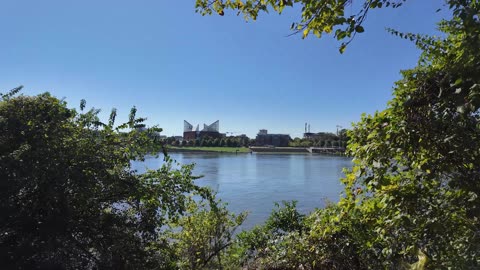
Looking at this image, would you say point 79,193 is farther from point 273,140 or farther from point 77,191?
point 273,140

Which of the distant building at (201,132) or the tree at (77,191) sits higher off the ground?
the distant building at (201,132)

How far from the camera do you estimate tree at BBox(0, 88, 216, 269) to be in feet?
14.3

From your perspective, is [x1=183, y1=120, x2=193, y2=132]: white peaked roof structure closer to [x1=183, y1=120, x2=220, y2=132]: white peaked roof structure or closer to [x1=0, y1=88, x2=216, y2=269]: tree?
[x1=183, y1=120, x2=220, y2=132]: white peaked roof structure

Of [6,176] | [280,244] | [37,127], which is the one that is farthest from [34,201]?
[280,244]

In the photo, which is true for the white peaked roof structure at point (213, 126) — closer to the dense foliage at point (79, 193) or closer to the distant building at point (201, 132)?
the distant building at point (201, 132)

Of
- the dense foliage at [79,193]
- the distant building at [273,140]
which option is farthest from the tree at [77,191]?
the distant building at [273,140]

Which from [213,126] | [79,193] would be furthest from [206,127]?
[79,193]

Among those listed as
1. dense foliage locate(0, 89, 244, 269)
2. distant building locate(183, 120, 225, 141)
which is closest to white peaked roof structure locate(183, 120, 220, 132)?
distant building locate(183, 120, 225, 141)

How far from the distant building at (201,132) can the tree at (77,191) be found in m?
161

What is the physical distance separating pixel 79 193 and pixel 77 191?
0.03 metres

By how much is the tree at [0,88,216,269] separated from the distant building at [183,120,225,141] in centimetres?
16080

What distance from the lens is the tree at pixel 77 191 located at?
14.3 ft

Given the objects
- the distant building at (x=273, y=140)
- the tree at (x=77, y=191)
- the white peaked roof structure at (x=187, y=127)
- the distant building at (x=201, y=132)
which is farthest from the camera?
the white peaked roof structure at (x=187, y=127)

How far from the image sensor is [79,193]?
4.74 meters
